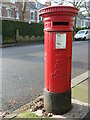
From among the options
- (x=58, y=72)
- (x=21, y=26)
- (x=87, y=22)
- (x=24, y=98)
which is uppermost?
(x=87, y=22)

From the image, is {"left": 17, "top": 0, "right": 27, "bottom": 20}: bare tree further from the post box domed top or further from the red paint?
the post box domed top

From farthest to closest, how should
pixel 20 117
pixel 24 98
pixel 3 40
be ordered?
pixel 3 40 < pixel 24 98 < pixel 20 117

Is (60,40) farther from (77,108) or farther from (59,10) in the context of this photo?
(77,108)

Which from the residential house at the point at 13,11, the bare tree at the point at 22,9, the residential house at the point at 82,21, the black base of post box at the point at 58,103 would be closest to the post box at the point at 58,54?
the black base of post box at the point at 58,103

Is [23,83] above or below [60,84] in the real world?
below

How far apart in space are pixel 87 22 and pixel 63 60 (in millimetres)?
63604

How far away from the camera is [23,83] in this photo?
4777mm

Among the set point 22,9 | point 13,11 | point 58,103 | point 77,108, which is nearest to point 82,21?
point 13,11

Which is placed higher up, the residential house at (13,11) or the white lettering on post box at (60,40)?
the residential house at (13,11)

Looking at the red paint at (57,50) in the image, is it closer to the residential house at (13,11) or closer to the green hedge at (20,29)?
the green hedge at (20,29)

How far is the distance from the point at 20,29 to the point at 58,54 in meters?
18.9

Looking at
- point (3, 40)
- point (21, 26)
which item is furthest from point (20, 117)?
point (21, 26)

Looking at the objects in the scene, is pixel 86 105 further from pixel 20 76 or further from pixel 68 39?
pixel 20 76

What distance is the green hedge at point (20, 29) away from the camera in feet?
62.4
